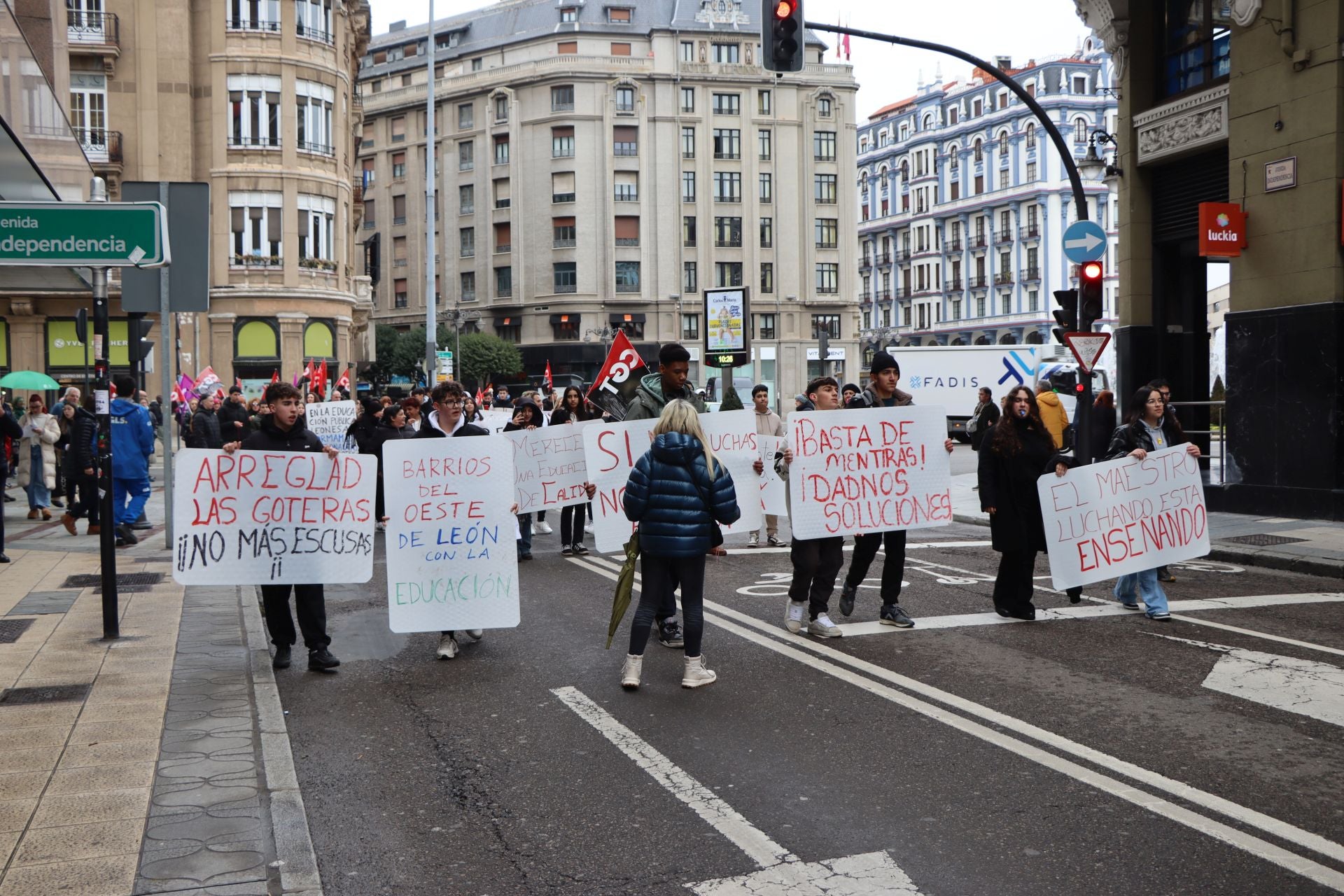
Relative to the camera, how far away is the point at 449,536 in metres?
8.61

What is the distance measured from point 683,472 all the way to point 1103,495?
4.15 meters

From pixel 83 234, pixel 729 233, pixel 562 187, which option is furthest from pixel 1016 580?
pixel 562 187

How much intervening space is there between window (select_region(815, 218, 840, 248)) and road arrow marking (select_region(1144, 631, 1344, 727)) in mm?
74565

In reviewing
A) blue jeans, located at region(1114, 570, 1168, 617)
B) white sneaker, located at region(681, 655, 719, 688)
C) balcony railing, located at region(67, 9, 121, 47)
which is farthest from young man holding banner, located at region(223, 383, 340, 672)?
balcony railing, located at region(67, 9, 121, 47)

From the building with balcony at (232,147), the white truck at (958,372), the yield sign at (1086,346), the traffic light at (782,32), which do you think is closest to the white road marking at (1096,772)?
the traffic light at (782,32)

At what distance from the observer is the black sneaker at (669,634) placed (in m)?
9.02

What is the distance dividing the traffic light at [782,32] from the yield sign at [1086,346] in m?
4.93

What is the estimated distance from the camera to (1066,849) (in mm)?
4844

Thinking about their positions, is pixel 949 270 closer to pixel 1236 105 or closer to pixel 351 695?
pixel 1236 105

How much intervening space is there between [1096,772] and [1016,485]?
4.34 metres

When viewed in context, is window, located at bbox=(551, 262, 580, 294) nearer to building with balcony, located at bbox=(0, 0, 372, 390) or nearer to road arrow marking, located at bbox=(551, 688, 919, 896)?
building with balcony, located at bbox=(0, 0, 372, 390)

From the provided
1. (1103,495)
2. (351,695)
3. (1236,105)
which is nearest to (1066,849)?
(351,695)

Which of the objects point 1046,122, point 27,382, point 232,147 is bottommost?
point 27,382

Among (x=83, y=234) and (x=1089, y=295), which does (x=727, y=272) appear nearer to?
(x=1089, y=295)
